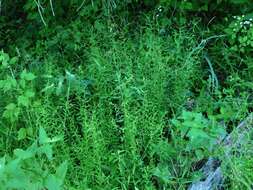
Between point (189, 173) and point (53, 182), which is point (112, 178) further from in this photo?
point (53, 182)

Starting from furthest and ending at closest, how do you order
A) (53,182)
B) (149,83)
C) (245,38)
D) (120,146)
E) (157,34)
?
1. (157,34)
2. (245,38)
3. (149,83)
4. (120,146)
5. (53,182)

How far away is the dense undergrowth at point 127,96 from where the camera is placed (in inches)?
121

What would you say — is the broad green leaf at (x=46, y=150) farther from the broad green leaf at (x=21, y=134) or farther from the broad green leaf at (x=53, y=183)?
the broad green leaf at (x=21, y=134)

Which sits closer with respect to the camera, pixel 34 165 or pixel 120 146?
pixel 34 165

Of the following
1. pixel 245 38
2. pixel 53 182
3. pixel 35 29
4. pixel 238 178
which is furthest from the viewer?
pixel 35 29

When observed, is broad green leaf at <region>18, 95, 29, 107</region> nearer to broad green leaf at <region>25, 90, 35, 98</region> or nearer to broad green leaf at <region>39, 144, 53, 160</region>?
broad green leaf at <region>25, 90, 35, 98</region>

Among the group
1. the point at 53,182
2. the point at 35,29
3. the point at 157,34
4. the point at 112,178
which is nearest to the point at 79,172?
the point at 112,178

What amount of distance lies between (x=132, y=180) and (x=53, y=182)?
2.58 ft

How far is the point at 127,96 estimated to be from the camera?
3.50m

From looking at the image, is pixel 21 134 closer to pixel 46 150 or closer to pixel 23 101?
pixel 23 101

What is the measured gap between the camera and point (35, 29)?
5352 millimetres

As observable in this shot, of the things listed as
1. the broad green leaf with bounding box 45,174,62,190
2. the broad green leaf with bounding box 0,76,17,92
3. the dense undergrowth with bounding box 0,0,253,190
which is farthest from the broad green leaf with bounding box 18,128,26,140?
the broad green leaf with bounding box 45,174,62,190

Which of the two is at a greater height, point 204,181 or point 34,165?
point 34,165

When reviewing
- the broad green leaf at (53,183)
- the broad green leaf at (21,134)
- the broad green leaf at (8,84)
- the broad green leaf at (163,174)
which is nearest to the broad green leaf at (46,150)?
the broad green leaf at (53,183)
